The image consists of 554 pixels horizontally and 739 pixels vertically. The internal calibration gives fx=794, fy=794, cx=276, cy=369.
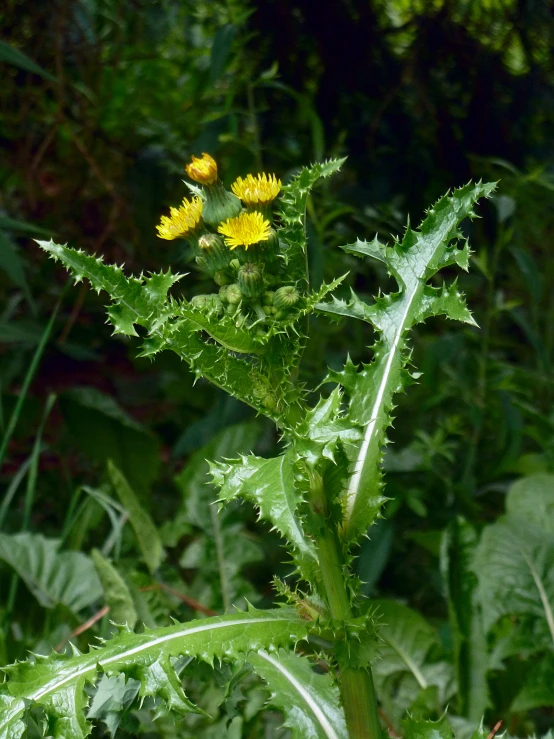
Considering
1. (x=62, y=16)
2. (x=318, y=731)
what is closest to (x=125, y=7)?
(x=62, y=16)

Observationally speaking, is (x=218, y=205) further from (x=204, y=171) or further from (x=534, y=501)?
(x=534, y=501)

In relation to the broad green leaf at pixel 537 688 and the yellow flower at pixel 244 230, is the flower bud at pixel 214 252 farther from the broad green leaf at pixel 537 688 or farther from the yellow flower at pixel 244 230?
the broad green leaf at pixel 537 688

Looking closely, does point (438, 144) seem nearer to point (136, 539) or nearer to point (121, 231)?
point (121, 231)

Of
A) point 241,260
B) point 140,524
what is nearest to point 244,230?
point 241,260

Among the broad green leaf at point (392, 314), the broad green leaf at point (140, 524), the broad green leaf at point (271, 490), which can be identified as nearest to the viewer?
the broad green leaf at point (271, 490)

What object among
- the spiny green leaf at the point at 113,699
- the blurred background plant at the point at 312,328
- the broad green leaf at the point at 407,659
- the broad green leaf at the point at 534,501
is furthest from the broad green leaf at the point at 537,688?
the spiny green leaf at the point at 113,699

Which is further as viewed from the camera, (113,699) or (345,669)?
(113,699)
